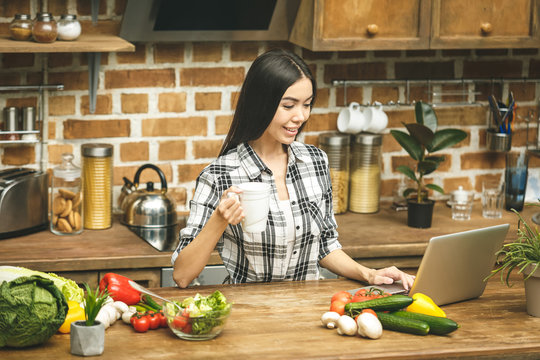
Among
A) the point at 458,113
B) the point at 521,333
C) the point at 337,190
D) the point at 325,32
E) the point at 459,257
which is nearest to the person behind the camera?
the point at 521,333

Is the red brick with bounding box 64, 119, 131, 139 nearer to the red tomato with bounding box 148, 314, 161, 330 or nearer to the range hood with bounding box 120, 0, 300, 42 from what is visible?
the range hood with bounding box 120, 0, 300, 42

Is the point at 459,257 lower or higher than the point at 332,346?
higher

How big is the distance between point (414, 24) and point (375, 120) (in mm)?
483

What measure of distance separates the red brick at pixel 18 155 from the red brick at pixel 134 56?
54 cm

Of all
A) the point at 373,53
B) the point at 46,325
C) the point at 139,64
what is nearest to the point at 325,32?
the point at 373,53

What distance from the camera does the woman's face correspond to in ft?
7.52

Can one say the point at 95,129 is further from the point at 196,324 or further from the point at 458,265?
the point at 458,265

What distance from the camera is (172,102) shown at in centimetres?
343

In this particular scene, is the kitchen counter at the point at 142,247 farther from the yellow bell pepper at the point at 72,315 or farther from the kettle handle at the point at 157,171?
the yellow bell pepper at the point at 72,315

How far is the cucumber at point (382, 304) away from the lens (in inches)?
76.6

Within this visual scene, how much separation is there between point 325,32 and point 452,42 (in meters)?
0.57

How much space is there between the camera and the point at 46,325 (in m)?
1.75

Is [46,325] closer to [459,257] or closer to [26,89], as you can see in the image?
[459,257]

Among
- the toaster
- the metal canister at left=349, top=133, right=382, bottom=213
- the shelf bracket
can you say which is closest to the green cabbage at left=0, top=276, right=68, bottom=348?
the toaster
